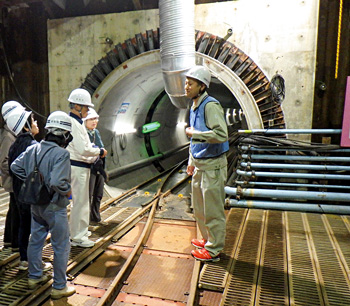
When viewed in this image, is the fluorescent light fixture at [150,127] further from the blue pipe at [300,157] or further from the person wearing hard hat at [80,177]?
the person wearing hard hat at [80,177]

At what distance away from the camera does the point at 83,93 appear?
11.5ft

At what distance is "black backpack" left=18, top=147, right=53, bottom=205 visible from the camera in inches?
96.7

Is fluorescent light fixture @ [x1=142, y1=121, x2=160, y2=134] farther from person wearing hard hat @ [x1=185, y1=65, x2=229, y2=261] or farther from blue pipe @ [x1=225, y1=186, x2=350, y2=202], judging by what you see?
person wearing hard hat @ [x1=185, y1=65, x2=229, y2=261]

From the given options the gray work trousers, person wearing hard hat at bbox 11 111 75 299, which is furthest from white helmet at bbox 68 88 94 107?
the gray work trousers

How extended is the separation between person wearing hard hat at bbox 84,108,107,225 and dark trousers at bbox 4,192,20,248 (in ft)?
3.07

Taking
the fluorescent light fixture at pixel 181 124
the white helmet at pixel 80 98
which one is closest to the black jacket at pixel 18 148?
the white helmet at pixel 80 98

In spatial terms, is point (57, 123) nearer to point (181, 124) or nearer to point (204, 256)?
point (204, 256)

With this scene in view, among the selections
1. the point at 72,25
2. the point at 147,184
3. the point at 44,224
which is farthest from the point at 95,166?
the point at 72,25

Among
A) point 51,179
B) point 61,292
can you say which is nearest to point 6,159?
point 51,179

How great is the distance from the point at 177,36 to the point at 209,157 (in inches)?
105

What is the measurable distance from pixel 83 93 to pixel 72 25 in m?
3.50

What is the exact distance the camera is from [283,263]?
307 centimetres

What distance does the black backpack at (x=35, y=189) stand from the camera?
2.46 meters

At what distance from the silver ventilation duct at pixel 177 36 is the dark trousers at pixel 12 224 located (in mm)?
2956
